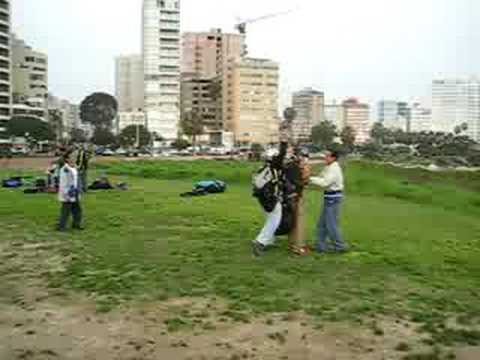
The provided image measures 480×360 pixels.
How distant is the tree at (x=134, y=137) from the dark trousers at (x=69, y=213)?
91729mm

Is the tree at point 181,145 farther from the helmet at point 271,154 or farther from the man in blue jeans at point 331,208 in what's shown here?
the helmet at point 271,154

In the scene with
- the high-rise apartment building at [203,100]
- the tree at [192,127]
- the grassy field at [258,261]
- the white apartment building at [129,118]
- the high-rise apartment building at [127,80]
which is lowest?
the grassy field at [258,261]

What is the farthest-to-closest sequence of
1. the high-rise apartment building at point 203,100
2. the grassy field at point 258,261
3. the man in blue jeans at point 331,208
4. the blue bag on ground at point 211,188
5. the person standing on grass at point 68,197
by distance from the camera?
the high-rise apartment building at point 203,100
the blue bag on ground at point 211,188
the person standing on grass at point 68,197
the man in blue jeans at point 331,208
the grassy field at point 258,261

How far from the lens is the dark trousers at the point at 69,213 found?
11836 mm

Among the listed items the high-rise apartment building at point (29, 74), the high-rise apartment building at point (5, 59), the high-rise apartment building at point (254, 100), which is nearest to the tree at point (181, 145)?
the high-rise apartment building at point (254, 100)

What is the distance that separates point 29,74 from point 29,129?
41951mm

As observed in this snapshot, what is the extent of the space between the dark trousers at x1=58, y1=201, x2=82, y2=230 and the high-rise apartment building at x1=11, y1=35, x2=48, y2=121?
112 m

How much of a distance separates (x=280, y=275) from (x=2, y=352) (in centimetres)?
358

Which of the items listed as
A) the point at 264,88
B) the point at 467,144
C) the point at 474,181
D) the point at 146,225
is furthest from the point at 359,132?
the point at 146,225

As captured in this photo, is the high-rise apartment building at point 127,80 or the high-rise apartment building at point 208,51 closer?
the high-rise apartment building at point 208,51

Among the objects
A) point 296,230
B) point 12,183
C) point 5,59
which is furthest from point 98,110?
point 296,230

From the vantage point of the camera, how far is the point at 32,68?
427ft

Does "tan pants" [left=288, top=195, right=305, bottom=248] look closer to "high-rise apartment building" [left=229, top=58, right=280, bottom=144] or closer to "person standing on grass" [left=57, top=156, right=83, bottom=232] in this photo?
"person standing on grass" [left=57, top=156, right=83, bottom=232]

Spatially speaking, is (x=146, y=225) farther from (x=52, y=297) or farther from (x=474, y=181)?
(x=474, y=181)
